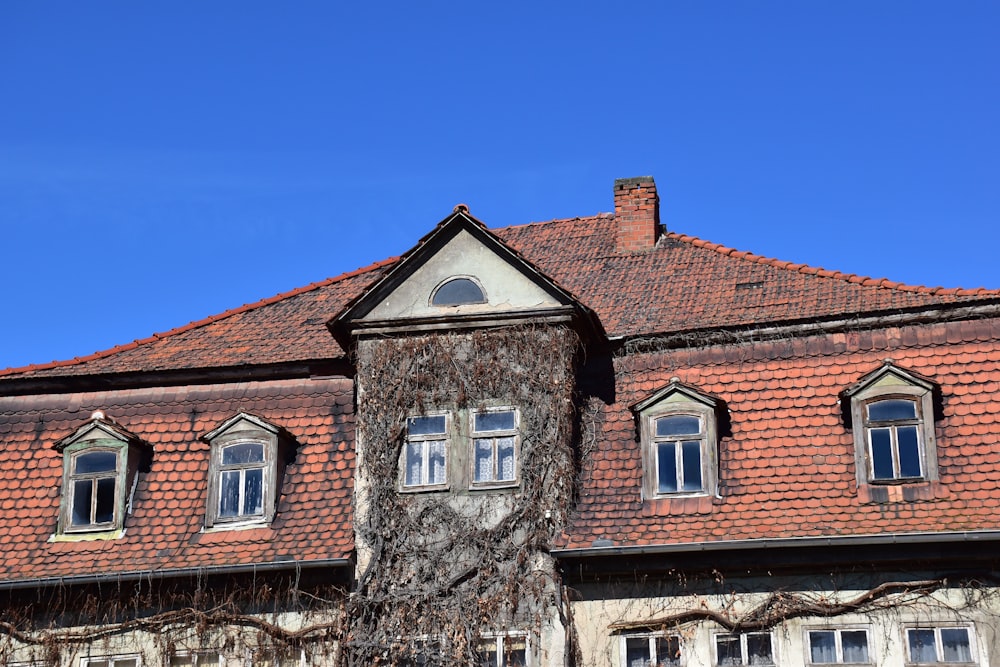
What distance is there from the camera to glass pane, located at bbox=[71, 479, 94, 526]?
21.8 metres

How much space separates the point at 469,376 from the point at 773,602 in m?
5.25

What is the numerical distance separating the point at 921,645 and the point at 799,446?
10.1 feet

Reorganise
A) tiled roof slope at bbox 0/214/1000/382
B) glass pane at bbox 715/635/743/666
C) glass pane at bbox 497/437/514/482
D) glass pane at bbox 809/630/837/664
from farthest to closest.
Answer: tiled roof slope at bbox 0/214/1000/382 → glass pane at bbox 497/437/514/482 → glass pane at bbox 715/635/743/666 → glass pane at bbox 809/630/837/664

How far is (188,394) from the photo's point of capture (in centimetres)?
2277

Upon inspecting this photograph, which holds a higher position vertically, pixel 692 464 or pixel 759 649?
pixel 692 464

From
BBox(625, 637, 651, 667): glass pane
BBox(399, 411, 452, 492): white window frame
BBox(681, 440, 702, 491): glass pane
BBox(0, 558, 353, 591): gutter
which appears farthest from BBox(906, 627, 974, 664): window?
BBox(0, 558, 353, 591): gutter

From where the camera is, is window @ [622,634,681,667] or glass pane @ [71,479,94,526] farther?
glass pane @ [71,479,94,526]

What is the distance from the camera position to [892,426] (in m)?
20.1

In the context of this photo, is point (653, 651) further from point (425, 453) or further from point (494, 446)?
point (425, 453)

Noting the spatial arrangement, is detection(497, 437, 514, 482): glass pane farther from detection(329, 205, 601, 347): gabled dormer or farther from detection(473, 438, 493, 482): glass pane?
detection(329, 205, 601, 347): gabled dormer

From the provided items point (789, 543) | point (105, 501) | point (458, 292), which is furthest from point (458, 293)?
point (789, 543)

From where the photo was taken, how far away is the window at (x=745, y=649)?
63.2ft

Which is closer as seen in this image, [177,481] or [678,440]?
[678,440]

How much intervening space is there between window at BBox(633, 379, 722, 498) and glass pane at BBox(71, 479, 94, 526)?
7.97 m
